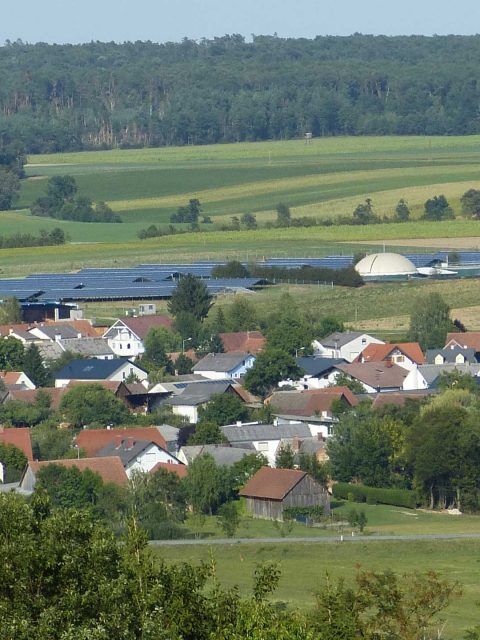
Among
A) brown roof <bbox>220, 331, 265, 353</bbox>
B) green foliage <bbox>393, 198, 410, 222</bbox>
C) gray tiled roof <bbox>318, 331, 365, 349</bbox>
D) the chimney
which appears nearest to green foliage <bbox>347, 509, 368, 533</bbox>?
the chimney

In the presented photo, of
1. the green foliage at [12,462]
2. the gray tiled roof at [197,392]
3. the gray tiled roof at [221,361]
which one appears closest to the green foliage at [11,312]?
the gray tiled roof at [221,361]

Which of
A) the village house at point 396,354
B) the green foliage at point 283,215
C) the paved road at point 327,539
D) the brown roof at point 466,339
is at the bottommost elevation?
the green foliage at point 283,215

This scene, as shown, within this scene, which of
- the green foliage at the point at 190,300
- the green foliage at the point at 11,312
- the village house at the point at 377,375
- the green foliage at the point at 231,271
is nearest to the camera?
the village house at the point at 377,375

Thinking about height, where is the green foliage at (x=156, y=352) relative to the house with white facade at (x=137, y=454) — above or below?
below

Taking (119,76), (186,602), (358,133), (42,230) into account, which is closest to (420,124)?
(358,133)

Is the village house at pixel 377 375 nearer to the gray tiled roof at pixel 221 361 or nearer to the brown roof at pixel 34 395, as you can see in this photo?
the gray tiled roof at pixel 221 361

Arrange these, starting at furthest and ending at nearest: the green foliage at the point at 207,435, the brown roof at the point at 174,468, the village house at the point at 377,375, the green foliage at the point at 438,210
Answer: the green foliage at the point at 438,210 < the village house at the point at 377,375 < the green foliage at the point at 207,435 < the brown roof at the point at 174,468

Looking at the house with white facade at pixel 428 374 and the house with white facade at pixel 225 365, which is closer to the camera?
the house with white facade at pixel 428 374

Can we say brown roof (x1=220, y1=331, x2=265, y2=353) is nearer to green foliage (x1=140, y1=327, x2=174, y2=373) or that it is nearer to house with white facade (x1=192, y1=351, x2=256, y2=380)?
house with white facade (x1=192, y1=351, x2=256, y2=380)
